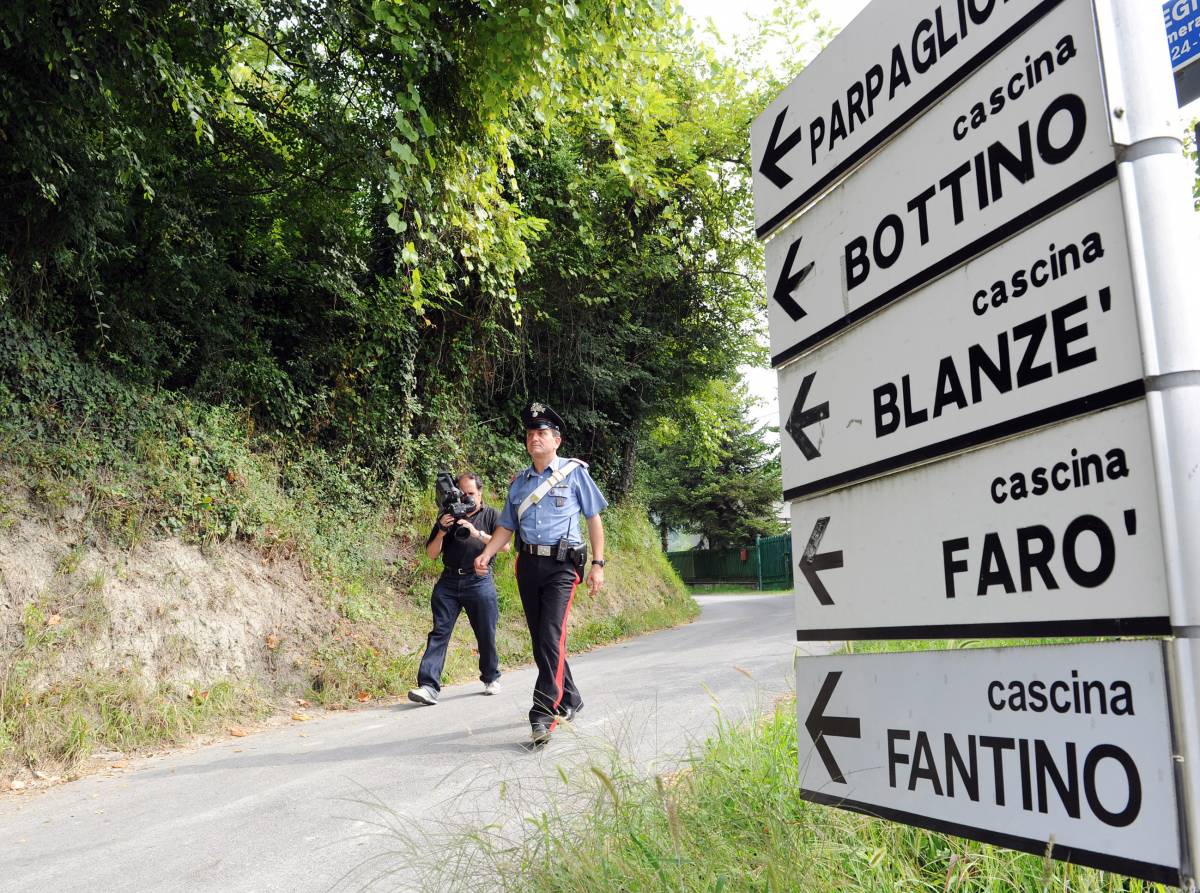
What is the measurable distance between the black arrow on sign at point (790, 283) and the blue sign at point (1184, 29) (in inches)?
81.5

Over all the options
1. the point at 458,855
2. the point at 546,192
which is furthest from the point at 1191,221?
A: the point at 546,192

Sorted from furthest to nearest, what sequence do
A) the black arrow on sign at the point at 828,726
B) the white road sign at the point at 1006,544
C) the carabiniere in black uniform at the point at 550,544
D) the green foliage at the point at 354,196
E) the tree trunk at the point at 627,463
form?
the tree trunk at the point at 627,463
the green foliage at the point at 354,196
the carabiniere in black uniform at the point at 550,544
the black arrow on sign at the point at 828,726
the white road sign at the point at 1006,544

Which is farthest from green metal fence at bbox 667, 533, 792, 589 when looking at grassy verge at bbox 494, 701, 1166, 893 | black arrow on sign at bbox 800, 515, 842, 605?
black arrow on sign at bbox 800, 515, 842, 605

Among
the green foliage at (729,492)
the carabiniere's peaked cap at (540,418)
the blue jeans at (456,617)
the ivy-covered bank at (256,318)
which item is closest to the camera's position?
the carabiniere's peaked cap at (540,418)

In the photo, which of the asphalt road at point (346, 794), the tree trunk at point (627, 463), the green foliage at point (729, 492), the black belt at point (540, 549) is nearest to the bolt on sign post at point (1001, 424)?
the asphalt road at point (346, 794)

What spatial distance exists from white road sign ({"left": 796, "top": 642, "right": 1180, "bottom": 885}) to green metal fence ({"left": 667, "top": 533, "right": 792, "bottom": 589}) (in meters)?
29.4

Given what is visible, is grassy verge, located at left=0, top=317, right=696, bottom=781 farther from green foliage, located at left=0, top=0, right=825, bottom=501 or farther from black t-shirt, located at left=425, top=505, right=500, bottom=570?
black t-shirt, located at left=425, top=505, right=500, bottom=570

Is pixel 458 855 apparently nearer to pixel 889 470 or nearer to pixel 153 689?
pixel 889 470

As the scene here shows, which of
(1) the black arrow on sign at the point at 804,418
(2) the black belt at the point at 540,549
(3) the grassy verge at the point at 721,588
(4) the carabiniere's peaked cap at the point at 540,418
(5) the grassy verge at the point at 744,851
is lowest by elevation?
(5) the grassy verge at the point at 744,851

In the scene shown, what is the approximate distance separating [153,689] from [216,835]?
9.94 ft

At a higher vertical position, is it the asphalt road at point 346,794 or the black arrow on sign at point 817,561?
the black arrow on sign at point 817,561

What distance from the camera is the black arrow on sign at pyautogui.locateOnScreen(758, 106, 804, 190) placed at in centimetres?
234

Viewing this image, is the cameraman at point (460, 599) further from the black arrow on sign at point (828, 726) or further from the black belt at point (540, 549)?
the black arrow on sign at point (828, 726)

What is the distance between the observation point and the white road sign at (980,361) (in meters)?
1.44
